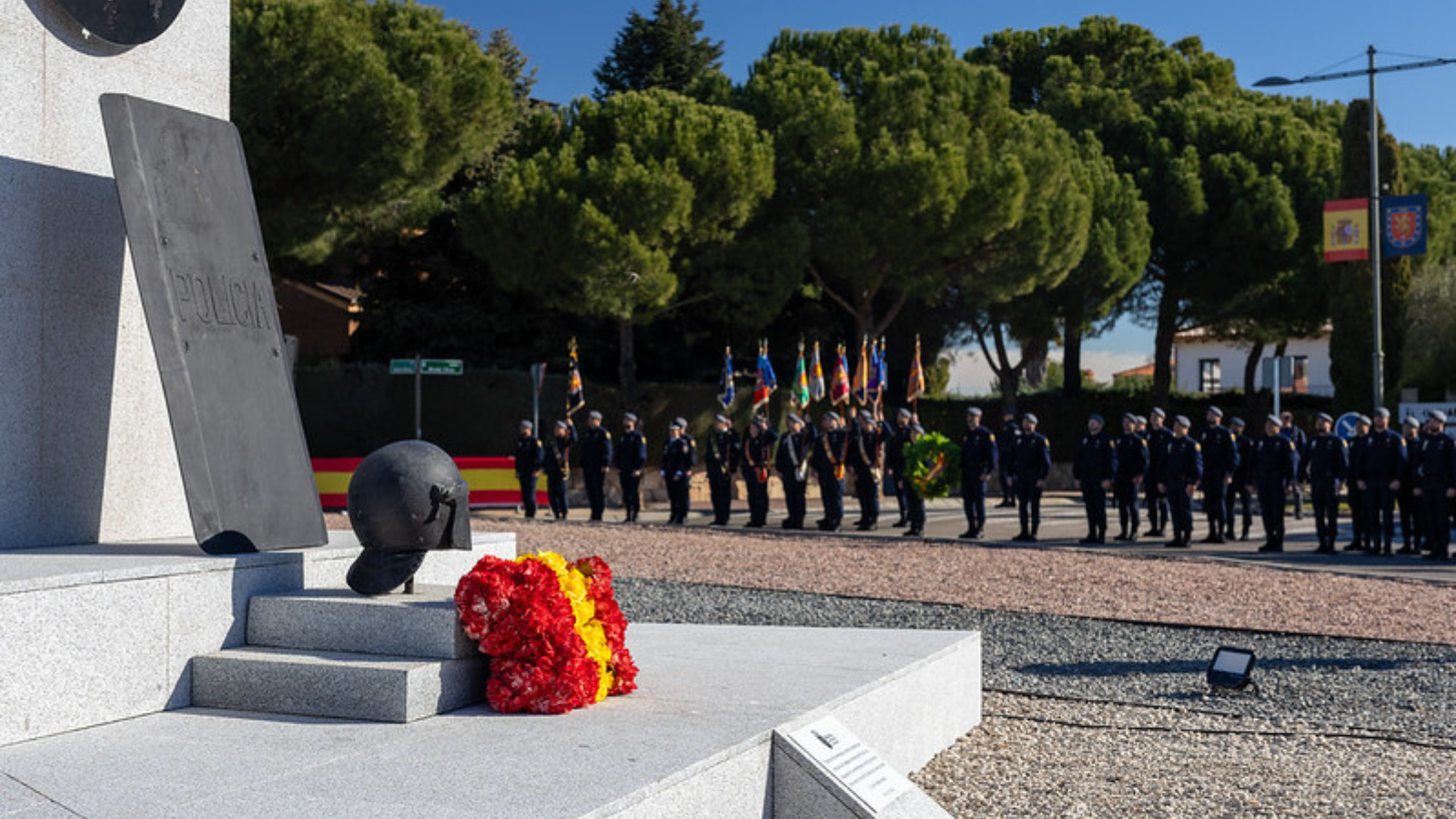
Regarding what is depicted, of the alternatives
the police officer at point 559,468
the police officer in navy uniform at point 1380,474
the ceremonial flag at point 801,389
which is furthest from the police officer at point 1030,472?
the ceremonial flag at point 801,389

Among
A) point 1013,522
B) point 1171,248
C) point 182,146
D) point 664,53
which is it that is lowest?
point 1013,522

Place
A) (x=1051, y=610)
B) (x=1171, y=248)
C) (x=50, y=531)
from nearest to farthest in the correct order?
(x=50, y=531), (x=1051, y=610), (x=1171, y=248)

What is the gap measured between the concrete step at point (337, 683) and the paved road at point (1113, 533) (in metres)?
10.9

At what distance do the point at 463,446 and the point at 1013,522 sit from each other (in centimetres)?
1081

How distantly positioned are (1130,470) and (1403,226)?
33.0 feet

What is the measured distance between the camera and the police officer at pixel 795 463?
19203 mm

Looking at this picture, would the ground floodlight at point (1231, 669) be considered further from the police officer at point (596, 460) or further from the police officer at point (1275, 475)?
the police officer at point (596, 460)

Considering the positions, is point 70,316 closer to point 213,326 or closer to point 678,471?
point 213,326

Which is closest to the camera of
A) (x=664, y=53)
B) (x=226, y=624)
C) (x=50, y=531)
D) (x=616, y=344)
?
(x=226, y=624)

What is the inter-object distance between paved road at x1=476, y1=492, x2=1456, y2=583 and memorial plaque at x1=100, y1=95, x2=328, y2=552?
10.8 m

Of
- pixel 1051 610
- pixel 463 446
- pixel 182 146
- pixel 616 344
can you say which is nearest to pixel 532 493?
pixel 463 446

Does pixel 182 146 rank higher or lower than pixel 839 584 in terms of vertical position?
higher

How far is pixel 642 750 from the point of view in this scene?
175 inches

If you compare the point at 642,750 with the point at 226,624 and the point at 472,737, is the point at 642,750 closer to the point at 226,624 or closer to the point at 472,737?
the point at 472,737
